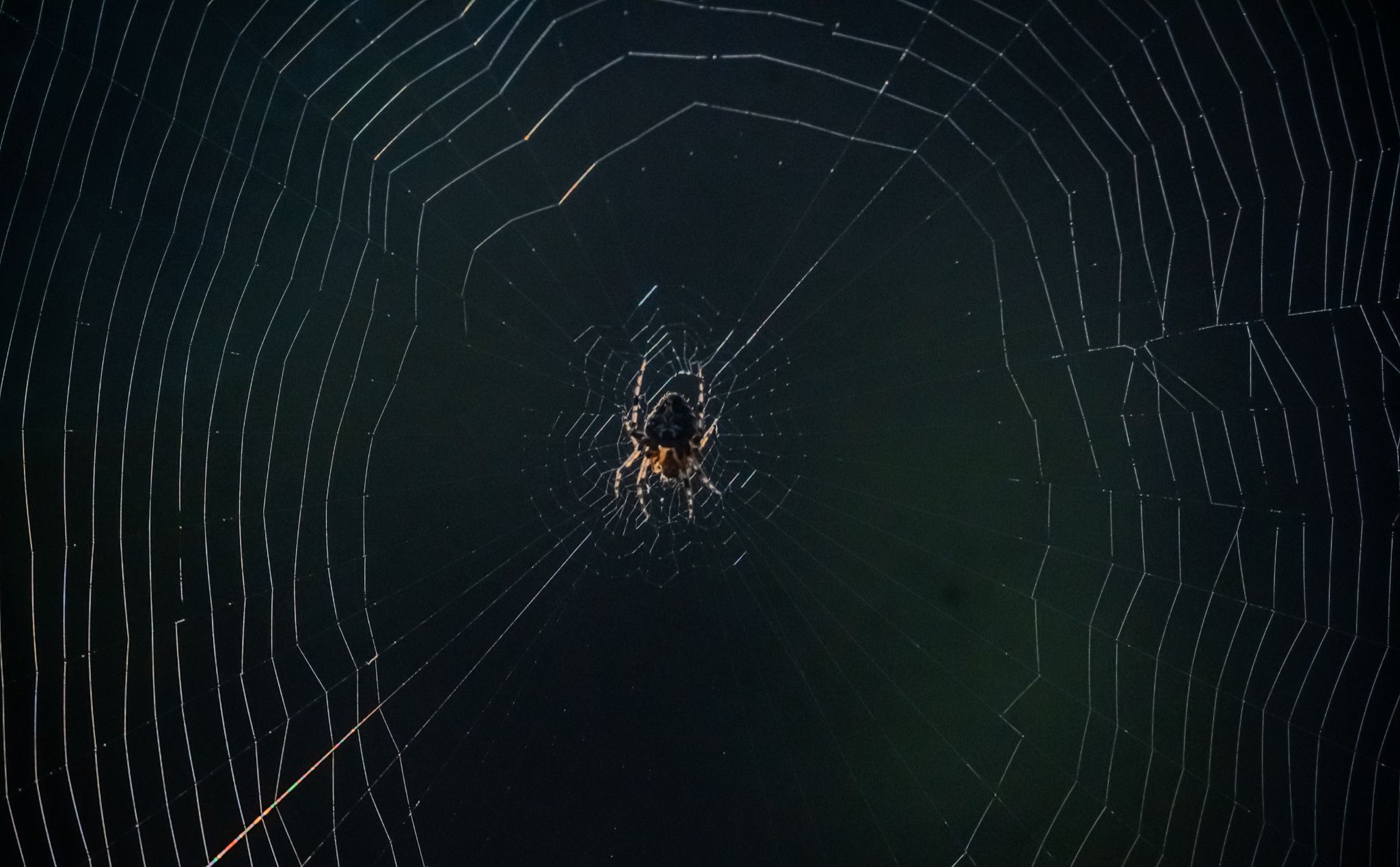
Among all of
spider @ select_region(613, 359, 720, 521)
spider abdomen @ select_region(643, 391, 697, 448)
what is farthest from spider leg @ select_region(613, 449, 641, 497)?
spider abdomen @ select_region(643, 391, 697, 448)

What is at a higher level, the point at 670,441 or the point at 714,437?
the point at 714,437

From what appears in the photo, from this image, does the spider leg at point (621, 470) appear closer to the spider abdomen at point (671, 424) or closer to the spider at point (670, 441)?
the spider at point (670, 441)

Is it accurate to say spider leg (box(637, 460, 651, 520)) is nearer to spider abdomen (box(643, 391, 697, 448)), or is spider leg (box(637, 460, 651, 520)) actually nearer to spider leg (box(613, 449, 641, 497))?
spider leg (box(613, 449, 641, 497))

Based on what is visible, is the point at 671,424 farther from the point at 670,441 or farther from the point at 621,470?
the point at 621,470

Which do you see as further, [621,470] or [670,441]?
[621,470]

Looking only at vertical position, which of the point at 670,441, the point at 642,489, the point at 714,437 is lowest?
the point at 642,489

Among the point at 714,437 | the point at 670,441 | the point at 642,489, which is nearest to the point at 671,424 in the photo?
the point at 670,441
